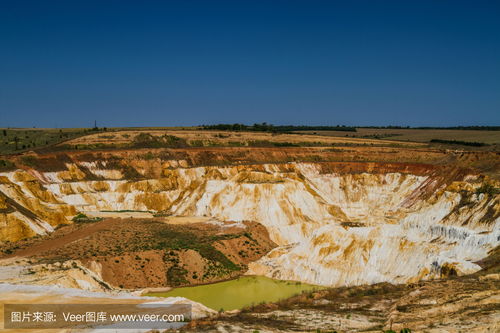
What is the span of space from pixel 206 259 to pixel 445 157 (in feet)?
165

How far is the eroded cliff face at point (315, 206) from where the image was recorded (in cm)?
3978

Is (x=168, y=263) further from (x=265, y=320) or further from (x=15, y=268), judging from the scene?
(x=265, y=320)

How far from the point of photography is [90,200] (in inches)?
2704

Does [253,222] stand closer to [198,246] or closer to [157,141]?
[198,246]

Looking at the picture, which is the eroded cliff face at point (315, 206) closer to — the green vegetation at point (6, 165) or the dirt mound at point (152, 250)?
the green vegetation at point (6, 165)

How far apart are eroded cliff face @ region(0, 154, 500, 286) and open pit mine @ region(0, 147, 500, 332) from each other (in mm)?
161

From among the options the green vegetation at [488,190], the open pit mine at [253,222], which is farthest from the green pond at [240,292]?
the green vegetation at [488,190]

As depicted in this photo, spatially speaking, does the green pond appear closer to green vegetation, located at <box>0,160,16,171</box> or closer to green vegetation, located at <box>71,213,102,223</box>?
green vegetation, located at <box>71,213,102,223</box>

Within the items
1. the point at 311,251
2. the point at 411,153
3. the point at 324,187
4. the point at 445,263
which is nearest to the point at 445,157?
the point at 411,153

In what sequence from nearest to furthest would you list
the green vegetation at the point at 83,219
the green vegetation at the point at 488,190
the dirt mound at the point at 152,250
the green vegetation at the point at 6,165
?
the dirt mound at the point at 152,250, the green vegetation at the point at 488,190, the green vegetation at the point at 83,219, the green vegetation at the point at 6,165

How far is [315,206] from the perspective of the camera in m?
63.0

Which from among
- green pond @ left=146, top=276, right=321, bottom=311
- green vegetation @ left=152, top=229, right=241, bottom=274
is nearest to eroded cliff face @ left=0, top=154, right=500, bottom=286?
green pond @ left=146, top=276, right=321, bottom=311

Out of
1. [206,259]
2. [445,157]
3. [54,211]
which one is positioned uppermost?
[445,157]

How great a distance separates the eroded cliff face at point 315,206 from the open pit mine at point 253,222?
161mm
